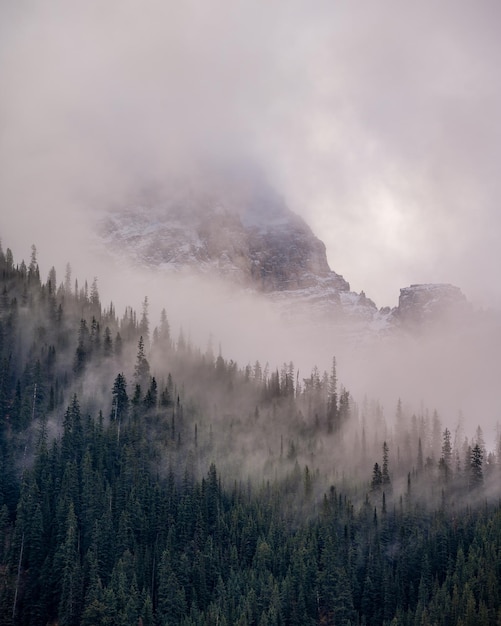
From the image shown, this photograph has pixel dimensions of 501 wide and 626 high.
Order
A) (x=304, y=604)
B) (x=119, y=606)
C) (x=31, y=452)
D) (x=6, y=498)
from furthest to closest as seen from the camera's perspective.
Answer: (x=31, y=452), (x=6, y=498), (x=304, y=604), (x=119, y=606)

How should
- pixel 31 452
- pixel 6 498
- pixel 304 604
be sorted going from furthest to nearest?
pixel 31 452
pixel 6 498
pixel 304 604

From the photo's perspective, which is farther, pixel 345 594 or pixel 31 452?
pixel 31 452

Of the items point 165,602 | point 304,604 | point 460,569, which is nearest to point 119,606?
point 165,602

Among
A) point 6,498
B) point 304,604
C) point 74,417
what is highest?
point 74,417

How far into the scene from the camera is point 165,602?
522 ft

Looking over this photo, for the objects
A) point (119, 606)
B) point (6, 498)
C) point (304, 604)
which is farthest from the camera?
point (6, 498)

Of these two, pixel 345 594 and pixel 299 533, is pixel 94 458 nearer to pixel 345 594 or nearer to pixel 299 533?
pixel 299 533

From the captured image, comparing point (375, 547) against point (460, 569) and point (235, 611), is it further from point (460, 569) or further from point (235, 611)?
point (235, 611)

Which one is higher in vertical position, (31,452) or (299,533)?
(31,452)

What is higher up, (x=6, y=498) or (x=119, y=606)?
(x=6, y=498)

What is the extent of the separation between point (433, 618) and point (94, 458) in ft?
241

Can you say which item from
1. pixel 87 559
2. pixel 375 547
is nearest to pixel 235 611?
pixel 87 559

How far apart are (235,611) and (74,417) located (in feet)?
195

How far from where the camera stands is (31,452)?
7451 inches
